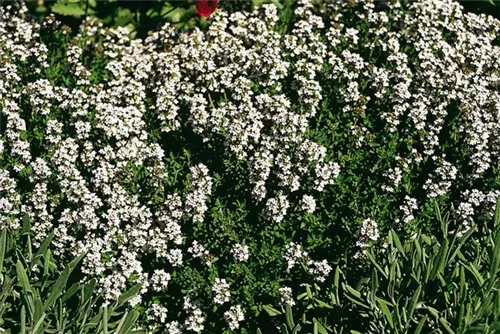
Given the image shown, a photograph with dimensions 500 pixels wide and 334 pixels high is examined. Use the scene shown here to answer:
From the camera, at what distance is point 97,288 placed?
312 cm

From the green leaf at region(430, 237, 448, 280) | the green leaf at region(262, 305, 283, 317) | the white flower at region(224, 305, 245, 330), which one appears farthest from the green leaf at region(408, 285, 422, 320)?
the white flower at region(224, 305, 245, 330)

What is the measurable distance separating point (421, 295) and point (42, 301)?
53.1 inches

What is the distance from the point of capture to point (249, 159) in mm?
3398

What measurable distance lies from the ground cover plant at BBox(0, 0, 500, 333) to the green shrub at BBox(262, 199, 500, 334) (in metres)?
0.02

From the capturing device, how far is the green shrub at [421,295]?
8.25 feet

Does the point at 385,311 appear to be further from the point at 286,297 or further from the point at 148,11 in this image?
the point at 148,11

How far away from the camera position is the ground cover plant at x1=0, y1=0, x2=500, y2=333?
3.15 metres

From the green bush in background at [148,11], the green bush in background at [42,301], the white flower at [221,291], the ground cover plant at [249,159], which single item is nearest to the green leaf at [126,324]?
the green bush in background at [42,301]

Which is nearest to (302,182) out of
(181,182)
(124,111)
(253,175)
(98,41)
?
(253,175)

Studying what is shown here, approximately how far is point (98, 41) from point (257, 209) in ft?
4.54

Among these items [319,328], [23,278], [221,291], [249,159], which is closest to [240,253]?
[221,291]

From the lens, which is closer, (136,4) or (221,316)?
(221,316)

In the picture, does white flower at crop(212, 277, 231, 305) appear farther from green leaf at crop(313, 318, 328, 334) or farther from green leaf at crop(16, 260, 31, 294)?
green leaf at crop(16, 260, 31, 294)

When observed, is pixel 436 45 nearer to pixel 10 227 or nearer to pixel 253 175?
pixel 253 175
